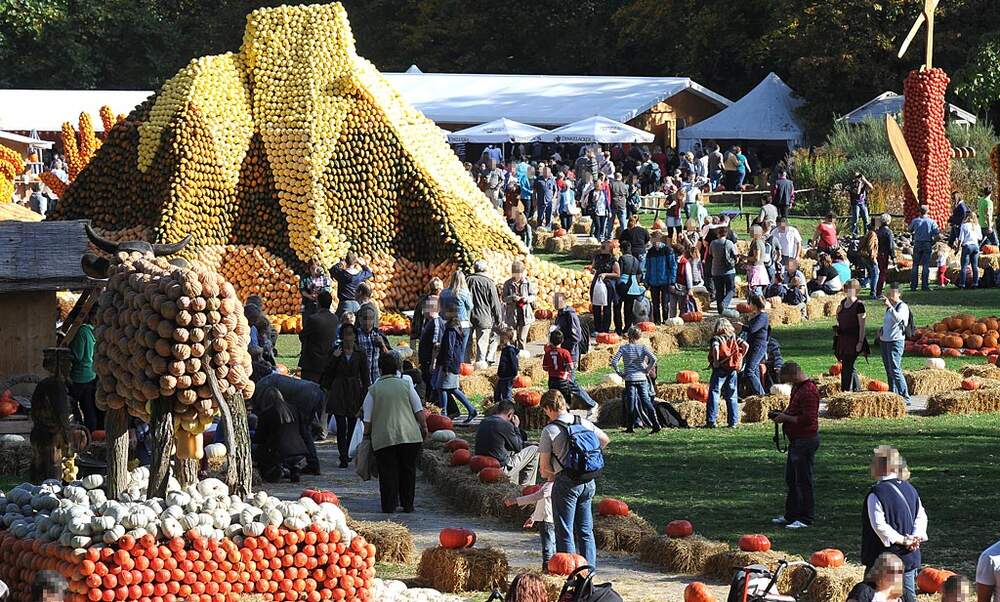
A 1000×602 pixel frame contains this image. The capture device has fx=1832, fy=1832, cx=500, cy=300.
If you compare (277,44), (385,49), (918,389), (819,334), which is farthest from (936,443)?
(385,49)

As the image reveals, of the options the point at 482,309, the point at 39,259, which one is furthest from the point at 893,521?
the point at 482,309

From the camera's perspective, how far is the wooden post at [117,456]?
13.6 metres

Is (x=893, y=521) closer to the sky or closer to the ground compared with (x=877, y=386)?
closer to the ground

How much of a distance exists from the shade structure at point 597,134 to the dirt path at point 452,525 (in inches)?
1178

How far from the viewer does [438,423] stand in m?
20.8

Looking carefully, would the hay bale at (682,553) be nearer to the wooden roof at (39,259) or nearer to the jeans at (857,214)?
the wooden roof at (39,259)

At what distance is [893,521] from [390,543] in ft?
14.7

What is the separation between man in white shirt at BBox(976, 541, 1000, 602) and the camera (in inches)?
435

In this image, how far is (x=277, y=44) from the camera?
32000 mm

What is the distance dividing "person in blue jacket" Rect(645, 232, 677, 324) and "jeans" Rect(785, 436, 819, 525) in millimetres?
13811

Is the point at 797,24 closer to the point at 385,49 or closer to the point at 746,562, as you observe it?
the point at 385,49

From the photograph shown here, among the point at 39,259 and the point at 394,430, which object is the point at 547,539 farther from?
the point at 39,259


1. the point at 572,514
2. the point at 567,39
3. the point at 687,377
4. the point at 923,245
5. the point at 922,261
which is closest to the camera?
the point at 572,514

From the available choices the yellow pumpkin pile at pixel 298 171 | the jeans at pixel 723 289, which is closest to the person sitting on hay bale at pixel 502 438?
the yellow pumpkin pile at pixel 298 171
